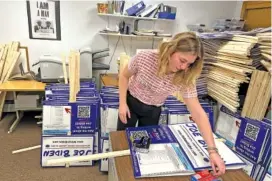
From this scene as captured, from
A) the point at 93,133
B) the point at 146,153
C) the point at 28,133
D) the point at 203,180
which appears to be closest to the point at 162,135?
the point at 146,153

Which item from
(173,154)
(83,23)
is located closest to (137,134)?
(173,154)

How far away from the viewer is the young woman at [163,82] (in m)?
1.09

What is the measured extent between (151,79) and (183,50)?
0.28m

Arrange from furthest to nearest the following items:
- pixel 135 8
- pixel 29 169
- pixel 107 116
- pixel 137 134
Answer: pixel 135 8 < pixel 29 169 < pixel 107 116 < pixel 137 134

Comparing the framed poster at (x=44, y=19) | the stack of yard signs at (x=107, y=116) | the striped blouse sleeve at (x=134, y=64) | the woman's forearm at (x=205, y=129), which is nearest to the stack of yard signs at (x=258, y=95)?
the woman's forearm at (x=205, y=129)

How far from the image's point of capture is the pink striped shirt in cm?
125

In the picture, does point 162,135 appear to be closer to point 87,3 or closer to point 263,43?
point 263,43

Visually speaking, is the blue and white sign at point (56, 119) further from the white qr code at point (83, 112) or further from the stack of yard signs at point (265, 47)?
the stack of yard signs at point (265, 47)

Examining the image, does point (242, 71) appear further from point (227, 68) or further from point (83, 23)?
point (83, 23)

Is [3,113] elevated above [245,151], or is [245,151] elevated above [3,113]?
[245,151]

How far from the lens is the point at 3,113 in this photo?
9.84 ft

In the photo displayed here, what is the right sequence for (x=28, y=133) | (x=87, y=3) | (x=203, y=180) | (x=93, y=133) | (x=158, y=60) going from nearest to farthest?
(x=203, y=180) < (x=158, y=60) < (x=93, y=133) < (x=28, y=133) < (x=87, y=3)

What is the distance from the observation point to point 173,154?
105 cm

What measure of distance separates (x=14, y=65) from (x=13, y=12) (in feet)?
2.26
